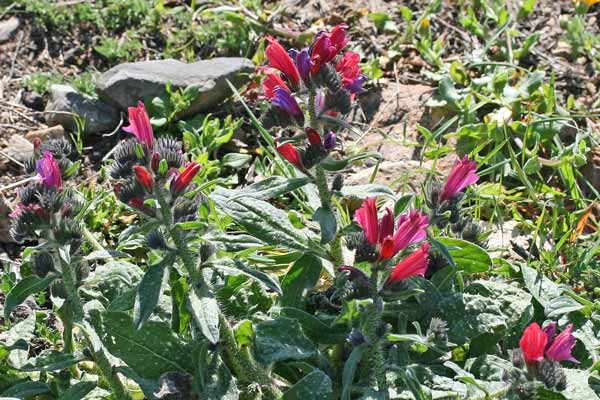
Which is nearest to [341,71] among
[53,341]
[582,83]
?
[53,341]

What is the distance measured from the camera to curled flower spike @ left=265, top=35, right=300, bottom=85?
9.36 feet

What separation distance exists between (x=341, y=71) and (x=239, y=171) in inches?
75.5

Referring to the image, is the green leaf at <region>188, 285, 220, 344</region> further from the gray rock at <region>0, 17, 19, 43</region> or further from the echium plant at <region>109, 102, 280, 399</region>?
the gray rock at <region>0, 17, 19, 43</region>

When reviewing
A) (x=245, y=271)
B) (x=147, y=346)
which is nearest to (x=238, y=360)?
(x=147, y=346)

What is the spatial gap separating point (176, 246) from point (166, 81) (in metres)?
2.37

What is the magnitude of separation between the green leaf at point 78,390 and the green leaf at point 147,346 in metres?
0.14

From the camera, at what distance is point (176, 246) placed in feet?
9.18

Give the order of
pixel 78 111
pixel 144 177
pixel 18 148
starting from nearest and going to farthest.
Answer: pixel 144 177, pixel 18 148, pixel 78 111

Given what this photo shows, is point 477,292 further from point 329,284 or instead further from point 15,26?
point 15,26

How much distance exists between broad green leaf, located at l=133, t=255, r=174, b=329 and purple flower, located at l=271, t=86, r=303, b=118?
657 millimetres

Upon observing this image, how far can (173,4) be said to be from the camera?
19.4ft

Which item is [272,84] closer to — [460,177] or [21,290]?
[460,177]

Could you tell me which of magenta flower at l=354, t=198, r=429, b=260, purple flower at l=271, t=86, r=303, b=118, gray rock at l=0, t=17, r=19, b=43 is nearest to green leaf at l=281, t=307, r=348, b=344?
magenta flower at l=354, t=198, r=429, b=260

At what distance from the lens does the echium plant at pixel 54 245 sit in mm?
2795
